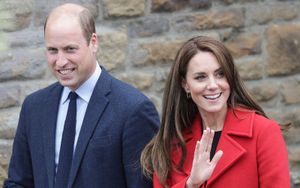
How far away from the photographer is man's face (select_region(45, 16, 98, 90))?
2838mm

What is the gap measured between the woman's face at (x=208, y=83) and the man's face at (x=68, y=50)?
1.43ft

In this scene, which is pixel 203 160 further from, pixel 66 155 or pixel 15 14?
pixel 15 14

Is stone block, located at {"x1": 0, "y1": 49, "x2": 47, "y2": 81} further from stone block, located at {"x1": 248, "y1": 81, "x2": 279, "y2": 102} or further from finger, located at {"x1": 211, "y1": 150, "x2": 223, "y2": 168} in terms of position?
finger, located at {"x1": 211, "y1": 150, "x2": 223, "y2": 168}

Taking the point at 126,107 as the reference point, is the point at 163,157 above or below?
below

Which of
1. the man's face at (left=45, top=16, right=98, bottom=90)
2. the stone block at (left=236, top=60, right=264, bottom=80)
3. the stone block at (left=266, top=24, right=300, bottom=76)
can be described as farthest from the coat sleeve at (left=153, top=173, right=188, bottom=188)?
the stone block at (left=266, top=24, right=300, bottom=76)

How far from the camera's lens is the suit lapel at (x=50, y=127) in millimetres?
2934

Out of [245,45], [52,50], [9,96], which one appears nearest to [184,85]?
[52,50]

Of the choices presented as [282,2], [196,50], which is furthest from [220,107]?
[282,2]

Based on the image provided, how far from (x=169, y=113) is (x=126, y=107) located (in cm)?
18

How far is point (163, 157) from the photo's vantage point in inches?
111

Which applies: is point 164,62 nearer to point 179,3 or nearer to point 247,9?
point 179,3

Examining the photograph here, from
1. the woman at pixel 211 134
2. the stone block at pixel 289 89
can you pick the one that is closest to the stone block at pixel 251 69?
the stone block at pixel 289 89

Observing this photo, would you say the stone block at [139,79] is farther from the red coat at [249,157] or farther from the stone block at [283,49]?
the red coat at [249,157]

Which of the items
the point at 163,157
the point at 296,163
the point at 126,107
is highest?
the point at 126,107
